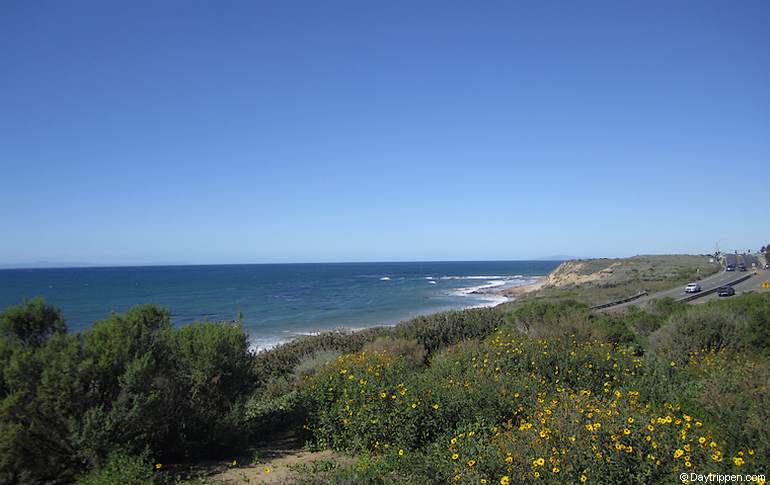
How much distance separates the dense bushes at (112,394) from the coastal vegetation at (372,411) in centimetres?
2

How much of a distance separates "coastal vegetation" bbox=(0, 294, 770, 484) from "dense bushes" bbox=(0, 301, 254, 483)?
20 mm

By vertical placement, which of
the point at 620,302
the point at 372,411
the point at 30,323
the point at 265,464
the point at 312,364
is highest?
the point at 30,323

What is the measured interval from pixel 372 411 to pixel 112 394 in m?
3.11

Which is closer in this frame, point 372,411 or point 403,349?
point 372,411

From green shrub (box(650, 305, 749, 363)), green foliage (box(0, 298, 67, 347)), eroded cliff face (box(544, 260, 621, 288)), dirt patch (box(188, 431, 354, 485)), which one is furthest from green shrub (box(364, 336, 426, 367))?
eroded cliff face (box(544, 260, 621, 288))

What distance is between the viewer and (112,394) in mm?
5934

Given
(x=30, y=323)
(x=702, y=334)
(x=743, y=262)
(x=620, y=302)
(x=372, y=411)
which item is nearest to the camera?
(x=372, y=411)

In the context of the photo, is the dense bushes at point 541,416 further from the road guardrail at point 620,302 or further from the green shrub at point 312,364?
the road guardrail at point 620,302

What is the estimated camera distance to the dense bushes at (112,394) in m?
5.50

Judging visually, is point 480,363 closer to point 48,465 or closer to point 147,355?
point 147,355

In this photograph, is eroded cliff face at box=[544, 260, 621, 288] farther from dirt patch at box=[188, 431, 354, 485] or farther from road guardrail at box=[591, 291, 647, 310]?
dirt patch at box=[188, 431, 354, 485]

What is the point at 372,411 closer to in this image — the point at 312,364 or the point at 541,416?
the point at 541,416

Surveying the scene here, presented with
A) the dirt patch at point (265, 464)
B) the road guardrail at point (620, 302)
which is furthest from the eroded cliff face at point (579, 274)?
the dirt patch at point (265, 464)

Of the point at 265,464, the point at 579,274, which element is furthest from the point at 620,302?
the point at 579,274
